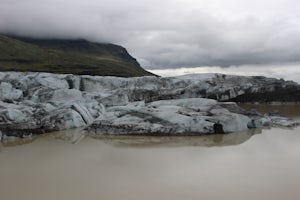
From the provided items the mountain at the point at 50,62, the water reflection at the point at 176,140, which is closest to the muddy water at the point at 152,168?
the water reflection at the point at 176,140

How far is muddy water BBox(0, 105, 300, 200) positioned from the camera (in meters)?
13.2

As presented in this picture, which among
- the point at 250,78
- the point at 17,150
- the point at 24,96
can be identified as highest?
the point at 250,78

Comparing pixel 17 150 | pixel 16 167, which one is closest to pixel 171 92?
pixel 17 150

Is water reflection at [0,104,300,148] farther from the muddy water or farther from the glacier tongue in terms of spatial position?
the glacier tongue

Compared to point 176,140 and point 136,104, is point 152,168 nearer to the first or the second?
point 176,140

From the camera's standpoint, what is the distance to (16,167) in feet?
58.5

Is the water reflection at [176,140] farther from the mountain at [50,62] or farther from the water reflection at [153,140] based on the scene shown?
the mountain at [50,62]

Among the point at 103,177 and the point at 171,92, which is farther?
the point at 171,92

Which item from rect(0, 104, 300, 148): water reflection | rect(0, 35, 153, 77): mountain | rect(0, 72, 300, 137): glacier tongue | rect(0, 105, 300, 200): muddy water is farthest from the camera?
rect(0, 35, 153, 77): mountain

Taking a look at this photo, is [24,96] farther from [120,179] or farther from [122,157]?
[120,179]

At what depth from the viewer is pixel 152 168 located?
17.1m

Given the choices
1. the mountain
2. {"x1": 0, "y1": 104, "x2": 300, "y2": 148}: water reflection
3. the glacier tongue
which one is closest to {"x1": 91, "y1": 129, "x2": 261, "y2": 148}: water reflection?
{"x1": 0, "y1": 104, "x2": 300, "y2": 148}: water reflection

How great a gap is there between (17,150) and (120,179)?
10431mm

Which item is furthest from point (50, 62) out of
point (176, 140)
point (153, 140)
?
point (176, 140)
